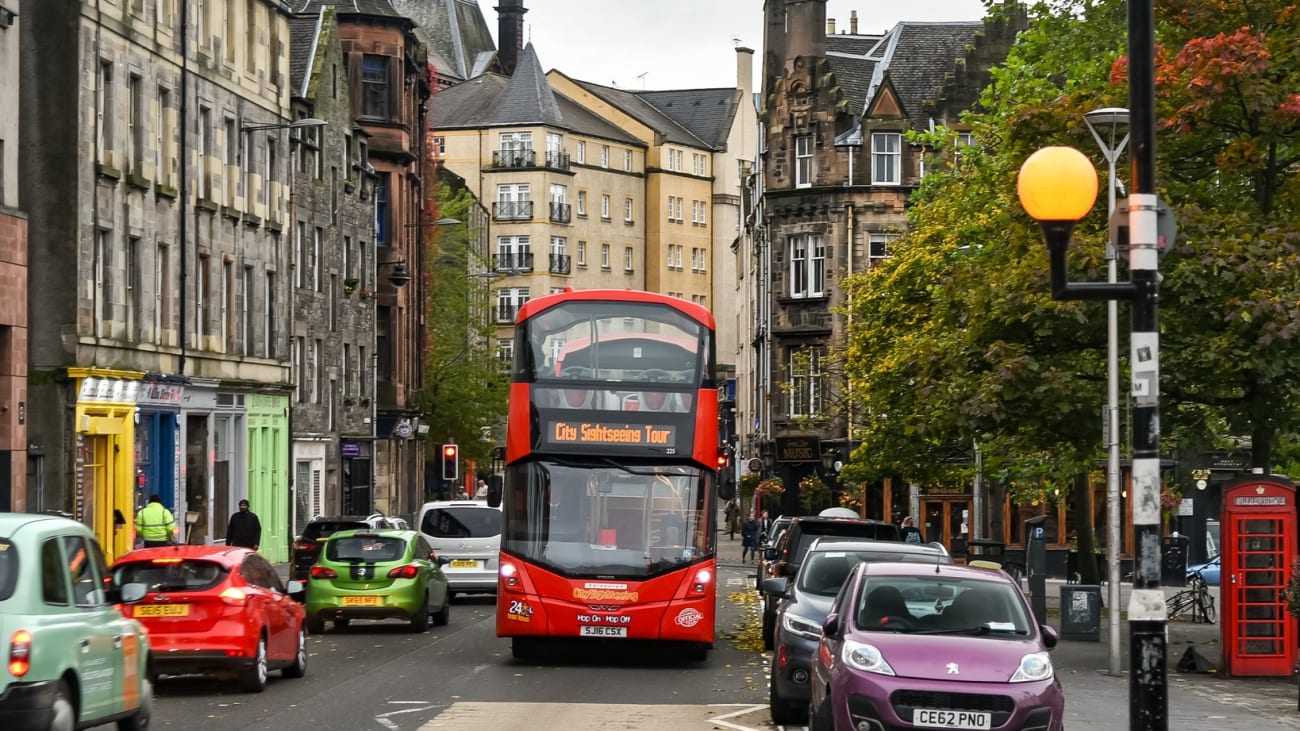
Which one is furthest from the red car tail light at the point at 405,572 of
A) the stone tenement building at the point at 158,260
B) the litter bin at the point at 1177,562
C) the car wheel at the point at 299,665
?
the litter bin at the point at 1177,562

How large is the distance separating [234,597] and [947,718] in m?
8.65

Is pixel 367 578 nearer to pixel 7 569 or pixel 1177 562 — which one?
pixel 7 569

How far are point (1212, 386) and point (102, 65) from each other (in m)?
25.1

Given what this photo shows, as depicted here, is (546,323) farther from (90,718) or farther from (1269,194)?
(90,718)

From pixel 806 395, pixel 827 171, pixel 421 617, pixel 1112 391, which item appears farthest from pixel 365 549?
pixel 827 171

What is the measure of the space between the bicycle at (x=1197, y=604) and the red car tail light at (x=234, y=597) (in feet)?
67.2

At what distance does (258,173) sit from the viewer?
5359 cm

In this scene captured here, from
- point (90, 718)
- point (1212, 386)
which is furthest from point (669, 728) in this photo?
point (1212, 386)

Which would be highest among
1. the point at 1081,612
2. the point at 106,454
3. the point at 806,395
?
the point at 806,395

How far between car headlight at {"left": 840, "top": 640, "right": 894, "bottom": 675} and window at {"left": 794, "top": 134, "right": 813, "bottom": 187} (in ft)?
201

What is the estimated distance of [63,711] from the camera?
1369 centimetres

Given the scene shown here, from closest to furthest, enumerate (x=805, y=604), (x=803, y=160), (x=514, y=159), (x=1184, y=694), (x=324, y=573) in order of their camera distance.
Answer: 1. (x=805, y=604)
2. (x=1184, y=694)
3. (x=324, y=573)
4. (x=803, y=160)
5. (x=514, y=159)

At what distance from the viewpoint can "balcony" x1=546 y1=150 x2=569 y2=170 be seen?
132750mm

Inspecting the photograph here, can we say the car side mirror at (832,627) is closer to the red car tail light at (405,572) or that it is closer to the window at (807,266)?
the red car tail light at (405,572)
